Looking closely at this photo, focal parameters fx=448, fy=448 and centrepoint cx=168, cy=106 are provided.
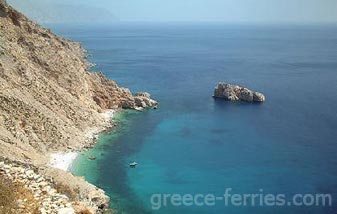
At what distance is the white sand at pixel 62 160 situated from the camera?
6804 centimetres

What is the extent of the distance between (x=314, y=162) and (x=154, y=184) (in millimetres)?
28638

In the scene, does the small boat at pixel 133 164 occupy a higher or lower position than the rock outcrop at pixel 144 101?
lower

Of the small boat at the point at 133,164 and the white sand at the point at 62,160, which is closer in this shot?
the white sand at the point at 62,160

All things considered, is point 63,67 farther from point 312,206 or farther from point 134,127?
point 312,206

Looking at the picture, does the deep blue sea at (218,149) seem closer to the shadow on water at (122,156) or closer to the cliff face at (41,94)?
the shadow on water at (122,156)

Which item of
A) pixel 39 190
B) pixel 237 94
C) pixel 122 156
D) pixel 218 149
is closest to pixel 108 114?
pixel 122 156

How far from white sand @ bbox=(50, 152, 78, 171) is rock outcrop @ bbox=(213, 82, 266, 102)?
196 feet

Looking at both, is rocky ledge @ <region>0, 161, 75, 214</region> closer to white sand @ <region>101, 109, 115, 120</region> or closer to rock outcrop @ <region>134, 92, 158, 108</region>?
white sand @ <region>101, 109, 115, 120</region>

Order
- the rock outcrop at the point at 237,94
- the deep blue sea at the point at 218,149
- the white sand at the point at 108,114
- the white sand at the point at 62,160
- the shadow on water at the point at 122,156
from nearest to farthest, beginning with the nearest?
the shadow on water at the point at 122,156, the deep blue sea at the point at 218,149, the white sand at the point at 62,160, the white sand at the point at 108,114, the rock outcrop at the point at 237,94

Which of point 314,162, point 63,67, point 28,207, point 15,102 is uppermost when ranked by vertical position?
point 63,67

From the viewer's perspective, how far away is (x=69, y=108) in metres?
85.9

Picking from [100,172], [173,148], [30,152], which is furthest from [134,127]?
[30,152]

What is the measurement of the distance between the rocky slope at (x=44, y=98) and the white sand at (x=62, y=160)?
1.38 metres

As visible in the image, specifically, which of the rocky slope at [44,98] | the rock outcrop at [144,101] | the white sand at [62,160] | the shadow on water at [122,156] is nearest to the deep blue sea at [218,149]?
the shadow on water at [122,156]
